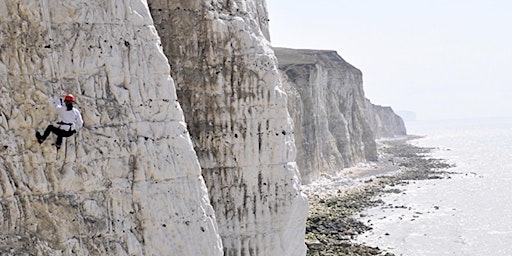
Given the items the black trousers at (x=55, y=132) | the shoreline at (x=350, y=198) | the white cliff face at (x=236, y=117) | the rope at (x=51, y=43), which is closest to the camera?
the black trousers at (x=55, y=132)

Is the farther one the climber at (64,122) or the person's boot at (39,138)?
the person's boot at (39,138)

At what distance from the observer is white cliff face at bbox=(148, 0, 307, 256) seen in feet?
49.9

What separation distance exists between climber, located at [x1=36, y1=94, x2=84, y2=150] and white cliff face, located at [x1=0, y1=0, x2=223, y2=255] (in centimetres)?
14

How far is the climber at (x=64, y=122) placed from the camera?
33.4 feet

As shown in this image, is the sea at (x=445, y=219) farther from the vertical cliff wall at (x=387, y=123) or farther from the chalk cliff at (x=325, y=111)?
the vertical cliff wall at (x=387, y=123)

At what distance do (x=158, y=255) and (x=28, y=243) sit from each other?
2.27 m

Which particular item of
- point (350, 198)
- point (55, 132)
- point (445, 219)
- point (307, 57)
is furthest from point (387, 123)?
point (55, 132)

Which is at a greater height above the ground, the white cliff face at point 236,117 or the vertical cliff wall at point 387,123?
the white cliff face at point 236,117

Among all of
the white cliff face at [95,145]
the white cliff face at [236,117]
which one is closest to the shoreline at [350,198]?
the white cliff face at [236,117]

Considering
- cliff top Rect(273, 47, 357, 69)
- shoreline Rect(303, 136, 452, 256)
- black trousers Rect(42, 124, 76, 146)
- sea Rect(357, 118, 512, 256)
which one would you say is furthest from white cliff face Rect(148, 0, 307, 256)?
cliff top Rect(273, 47, 357, 69)

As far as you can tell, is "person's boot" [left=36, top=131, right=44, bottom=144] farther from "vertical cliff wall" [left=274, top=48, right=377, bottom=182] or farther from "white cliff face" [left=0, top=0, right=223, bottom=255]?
"vertical cliff wall" [left=274, top=48, right=377, bottom=182]

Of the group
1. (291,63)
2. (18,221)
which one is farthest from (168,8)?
(291,63)

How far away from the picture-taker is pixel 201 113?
50.3 ft

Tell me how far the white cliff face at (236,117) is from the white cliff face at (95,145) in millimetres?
3453
